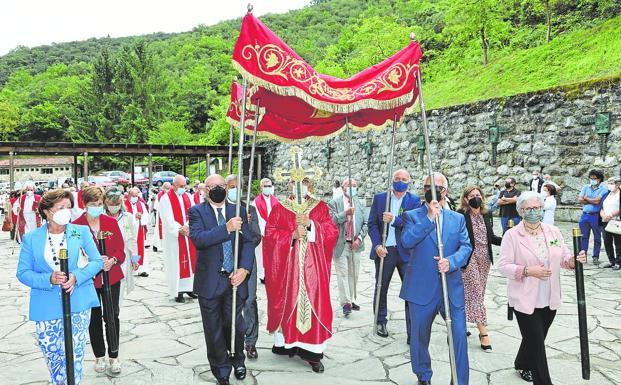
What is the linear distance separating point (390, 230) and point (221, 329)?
2334mm

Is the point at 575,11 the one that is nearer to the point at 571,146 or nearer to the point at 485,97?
the point at 485,97

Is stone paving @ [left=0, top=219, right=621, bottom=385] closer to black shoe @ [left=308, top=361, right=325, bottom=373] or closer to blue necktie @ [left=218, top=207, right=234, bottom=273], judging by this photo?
black shoe @ [left=308, top=361, right=325, bottom=373]

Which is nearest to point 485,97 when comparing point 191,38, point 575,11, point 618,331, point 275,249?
point 575,11

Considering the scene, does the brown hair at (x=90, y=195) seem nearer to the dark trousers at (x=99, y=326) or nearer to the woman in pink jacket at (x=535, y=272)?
the dark trousers at (x=99, y=326)

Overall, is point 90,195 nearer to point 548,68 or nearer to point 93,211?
point 93,211

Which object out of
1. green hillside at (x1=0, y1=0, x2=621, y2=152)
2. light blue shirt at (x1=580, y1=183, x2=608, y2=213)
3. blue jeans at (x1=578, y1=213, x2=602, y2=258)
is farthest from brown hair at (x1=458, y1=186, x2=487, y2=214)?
green hillside at (x1=0, y1=0, x2=621, y2=152)

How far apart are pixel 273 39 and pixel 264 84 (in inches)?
16.2

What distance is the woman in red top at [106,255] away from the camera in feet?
14.5

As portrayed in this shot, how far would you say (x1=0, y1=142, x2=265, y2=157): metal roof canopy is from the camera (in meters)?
25.5

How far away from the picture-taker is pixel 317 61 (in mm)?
48656

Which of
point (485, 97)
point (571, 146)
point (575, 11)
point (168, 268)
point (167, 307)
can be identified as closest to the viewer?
point (167, 307)

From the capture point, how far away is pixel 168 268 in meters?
7.72

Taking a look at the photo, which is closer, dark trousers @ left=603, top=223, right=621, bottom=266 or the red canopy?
the red canopy

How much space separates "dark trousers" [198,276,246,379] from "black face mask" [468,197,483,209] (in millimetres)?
2515
